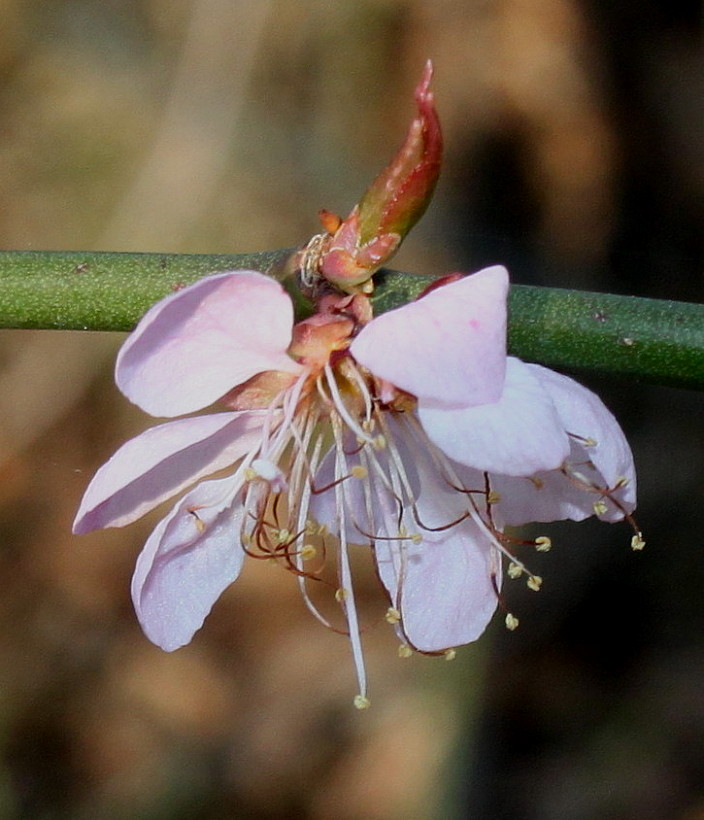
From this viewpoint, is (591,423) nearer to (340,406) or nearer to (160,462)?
(340,406)

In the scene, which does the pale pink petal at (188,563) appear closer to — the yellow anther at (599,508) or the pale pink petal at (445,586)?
the pale pink petal at (445,586)

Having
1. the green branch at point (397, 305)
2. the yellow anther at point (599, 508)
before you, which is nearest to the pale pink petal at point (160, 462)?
the green branch at point (397, 305)

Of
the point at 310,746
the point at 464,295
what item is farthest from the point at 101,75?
the point at 464,295

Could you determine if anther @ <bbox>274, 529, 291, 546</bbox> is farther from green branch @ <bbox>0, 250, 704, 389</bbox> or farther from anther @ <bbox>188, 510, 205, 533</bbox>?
green branch @ <bbox>0, 250, 704, 389</bbox>

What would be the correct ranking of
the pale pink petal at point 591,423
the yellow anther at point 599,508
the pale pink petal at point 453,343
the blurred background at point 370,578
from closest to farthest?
1. the pale pink petal at point 453,343
2. the pale pink petal at point 591,423
3. the yellow anther at point 599,508
4. the blurred background at point 370,578

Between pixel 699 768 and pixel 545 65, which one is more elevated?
pixel 545 65

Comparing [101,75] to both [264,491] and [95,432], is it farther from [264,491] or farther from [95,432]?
[264,491]
